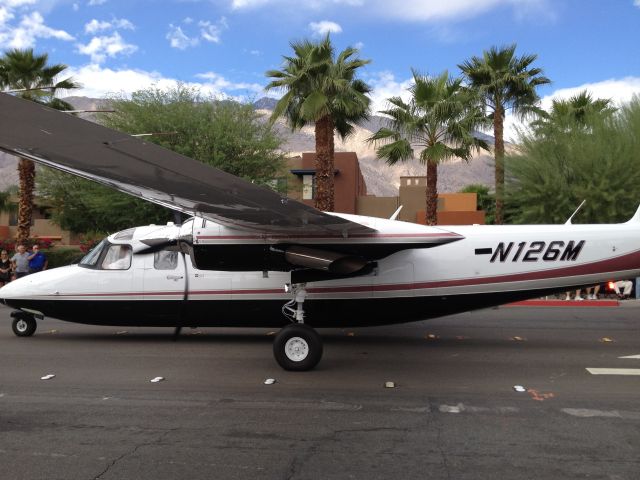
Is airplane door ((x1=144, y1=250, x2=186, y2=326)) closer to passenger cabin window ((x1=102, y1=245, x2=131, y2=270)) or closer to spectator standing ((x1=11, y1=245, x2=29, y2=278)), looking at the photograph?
passenger cabin window ((x1=102, y1=245, x2=131, y2=270))

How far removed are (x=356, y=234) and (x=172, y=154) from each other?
4063mm

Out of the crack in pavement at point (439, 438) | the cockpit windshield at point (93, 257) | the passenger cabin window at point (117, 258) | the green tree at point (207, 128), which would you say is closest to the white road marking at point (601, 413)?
the crack in pavement at point (439, 438)

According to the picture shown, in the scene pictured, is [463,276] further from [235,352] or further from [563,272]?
[235,352]

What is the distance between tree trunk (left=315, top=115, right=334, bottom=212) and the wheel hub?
47.0ft

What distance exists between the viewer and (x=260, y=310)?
990 centimetres

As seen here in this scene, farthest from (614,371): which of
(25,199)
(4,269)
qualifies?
(25,199)

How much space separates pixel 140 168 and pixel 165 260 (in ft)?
15.7

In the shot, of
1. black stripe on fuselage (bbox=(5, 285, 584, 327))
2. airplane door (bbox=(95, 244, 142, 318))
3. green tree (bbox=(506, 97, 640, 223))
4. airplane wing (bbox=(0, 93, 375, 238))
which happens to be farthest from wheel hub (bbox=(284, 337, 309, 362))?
green tree (bbox=(506, 97, 640, 223))

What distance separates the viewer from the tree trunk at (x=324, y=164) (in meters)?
22.5

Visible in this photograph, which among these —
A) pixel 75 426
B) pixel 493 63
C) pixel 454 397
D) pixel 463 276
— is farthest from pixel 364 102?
pixel 75 426

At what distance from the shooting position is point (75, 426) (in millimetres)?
5793

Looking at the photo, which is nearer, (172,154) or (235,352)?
(172,154)

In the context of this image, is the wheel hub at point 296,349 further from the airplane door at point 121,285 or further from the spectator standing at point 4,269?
the spectator standing at point 4,269

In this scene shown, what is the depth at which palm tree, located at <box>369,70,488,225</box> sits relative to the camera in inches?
931
